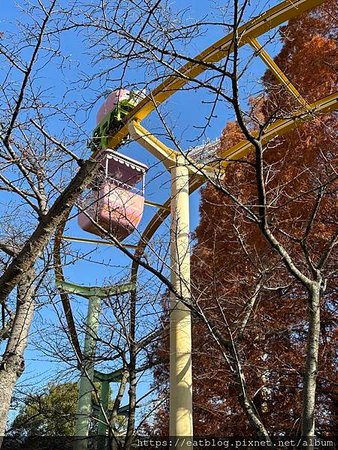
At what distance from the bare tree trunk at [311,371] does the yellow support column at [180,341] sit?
4.16 ft

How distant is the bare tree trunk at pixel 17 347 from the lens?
276 cm

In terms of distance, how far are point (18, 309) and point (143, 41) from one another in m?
1.99

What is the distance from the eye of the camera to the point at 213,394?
6.30 metres

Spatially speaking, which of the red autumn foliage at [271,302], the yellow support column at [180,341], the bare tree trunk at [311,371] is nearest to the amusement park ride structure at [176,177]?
the yellow support column at [180,341]

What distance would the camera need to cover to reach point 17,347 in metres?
3.08

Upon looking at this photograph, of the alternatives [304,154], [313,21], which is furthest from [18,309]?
[313,21]

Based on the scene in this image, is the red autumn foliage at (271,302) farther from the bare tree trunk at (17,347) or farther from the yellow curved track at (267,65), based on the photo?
the bare tree trunk at (17,347)

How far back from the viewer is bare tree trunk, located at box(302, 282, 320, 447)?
8.91 feet

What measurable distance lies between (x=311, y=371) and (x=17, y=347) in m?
1.90

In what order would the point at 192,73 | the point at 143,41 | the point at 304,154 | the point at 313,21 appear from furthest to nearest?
1. the point at 313,21
2. the point at 304,154
3. the point at 192,73
4. the point at 143,41

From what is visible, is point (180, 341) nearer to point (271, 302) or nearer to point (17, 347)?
point (271, 302)

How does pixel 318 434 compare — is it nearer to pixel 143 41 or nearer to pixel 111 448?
pixel 111 448

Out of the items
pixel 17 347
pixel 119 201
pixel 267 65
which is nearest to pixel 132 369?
pixel 119 201

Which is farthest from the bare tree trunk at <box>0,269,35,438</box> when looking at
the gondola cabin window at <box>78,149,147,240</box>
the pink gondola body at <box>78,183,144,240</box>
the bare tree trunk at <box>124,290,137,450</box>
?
the bare tree trunk at <box>124,290,137,450</box>
